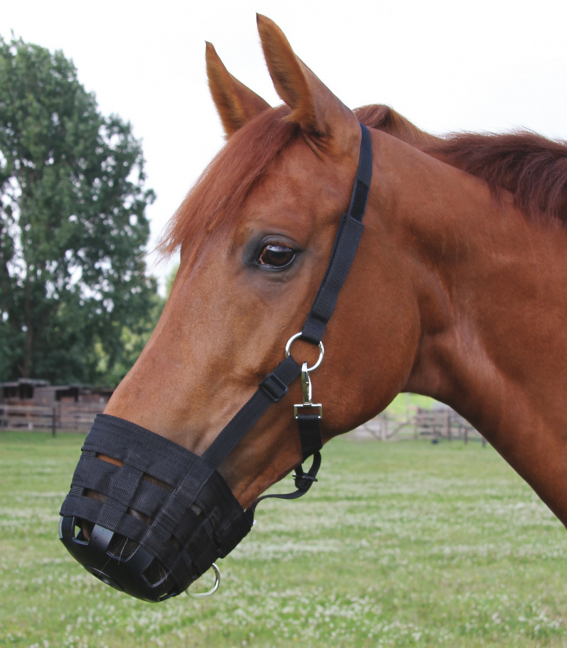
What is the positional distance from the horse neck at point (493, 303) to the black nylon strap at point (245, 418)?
56 centimetres

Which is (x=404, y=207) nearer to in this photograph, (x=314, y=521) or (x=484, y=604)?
(x=484, y=604)

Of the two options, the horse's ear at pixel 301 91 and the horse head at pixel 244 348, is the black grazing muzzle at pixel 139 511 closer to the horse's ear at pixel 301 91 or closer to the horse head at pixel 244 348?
the horse head at pixel 244 348

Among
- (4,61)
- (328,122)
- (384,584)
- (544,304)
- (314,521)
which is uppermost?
(4,61)

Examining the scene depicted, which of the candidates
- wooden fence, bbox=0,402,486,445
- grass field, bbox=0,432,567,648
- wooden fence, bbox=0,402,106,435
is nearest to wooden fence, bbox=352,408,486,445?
wooden fence, bbox=0,402,486,445

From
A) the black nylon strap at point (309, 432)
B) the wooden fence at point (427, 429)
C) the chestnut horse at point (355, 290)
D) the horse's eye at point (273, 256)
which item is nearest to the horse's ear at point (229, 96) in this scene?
the chestnut horse at point (355, 290)

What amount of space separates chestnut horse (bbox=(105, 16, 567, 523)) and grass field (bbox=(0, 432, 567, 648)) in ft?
11.4

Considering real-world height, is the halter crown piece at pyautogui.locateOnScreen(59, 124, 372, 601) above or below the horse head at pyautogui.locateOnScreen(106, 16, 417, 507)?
Result: below

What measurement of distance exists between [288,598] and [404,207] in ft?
16.1

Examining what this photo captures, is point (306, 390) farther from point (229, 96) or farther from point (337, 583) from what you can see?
point (337, 583)

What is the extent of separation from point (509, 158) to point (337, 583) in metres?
5.29

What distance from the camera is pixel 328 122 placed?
1.96 meters

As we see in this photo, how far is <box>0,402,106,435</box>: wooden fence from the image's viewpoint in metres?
28.0

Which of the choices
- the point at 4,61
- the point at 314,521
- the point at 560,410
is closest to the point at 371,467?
the point at 314,521

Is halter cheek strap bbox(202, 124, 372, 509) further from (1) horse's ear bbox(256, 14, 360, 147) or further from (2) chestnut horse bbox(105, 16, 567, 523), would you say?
(1) horse's ear bbox(256, 14, 360, 147)
